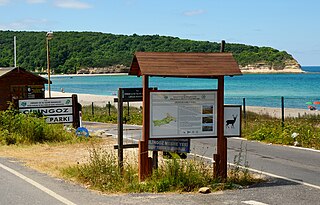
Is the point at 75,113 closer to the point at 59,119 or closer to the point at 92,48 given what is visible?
the point at 59,119

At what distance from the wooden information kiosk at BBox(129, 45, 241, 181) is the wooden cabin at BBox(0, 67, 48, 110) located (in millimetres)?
15922

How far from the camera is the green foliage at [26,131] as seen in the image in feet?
58.9

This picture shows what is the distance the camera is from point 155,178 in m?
10.6

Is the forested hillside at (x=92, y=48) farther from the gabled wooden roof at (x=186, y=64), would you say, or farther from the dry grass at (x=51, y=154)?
the gabled wooden roof at (x=186, y=64)

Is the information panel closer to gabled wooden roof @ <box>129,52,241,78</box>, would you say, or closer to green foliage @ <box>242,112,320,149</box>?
gabled wooden roof @ <box>129,52,241,78</box>

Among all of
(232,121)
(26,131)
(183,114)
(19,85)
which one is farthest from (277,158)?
(19,85)

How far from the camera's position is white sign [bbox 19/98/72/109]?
20.6 meters

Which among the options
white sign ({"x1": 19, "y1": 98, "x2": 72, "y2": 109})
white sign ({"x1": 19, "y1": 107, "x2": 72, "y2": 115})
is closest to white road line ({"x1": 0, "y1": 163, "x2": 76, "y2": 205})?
white sign ({"x1": 19, "y1": 107, "x2": 72, "y2": 115})

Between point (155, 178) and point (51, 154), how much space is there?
5951 millimetres

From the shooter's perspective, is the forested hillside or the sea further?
the forested hillside

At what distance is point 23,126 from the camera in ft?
60.2

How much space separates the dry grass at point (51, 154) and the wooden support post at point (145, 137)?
2.22m

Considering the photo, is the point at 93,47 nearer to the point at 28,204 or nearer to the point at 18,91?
the point at 18,91

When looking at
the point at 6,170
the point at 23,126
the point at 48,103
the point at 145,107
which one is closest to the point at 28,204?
the point at 145,107
